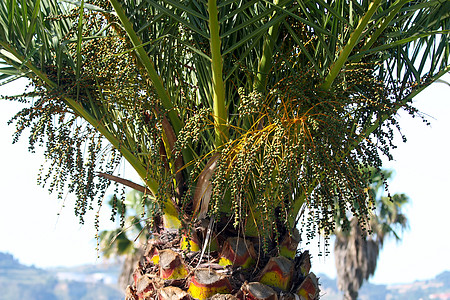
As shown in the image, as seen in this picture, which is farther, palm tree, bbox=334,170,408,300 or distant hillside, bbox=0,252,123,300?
distant hillside, bbox=0,252,123,300

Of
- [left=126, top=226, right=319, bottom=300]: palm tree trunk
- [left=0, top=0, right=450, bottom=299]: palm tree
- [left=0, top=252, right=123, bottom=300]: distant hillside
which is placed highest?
[left=0, top=252, right=123, bottom=300]: distant hillside

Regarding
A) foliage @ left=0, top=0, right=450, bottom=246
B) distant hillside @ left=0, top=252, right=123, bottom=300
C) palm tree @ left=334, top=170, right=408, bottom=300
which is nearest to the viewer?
foliage @ left=0, top=0, right=450, bottom=246

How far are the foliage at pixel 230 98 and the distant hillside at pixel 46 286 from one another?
165447 mm

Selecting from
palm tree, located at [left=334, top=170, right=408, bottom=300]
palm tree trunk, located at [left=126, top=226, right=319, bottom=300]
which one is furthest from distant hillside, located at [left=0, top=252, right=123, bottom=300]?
palm tree trunk, located at [left=126, top=226, right=319, bottom=300]

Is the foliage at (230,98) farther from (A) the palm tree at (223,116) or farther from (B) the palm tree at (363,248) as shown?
(B) the palm tree at (363,248)

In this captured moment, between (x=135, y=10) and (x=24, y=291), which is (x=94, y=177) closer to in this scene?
(x=135, y=10)

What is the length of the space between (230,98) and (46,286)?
17710 cm

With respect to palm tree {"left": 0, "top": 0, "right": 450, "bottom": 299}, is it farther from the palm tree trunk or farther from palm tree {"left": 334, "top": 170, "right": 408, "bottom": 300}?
→ palm tree {"left": 334, "top": 170, "right": 408, "bottom": 300}

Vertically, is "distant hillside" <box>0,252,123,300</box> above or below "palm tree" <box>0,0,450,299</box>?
above

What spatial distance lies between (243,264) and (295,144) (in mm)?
946

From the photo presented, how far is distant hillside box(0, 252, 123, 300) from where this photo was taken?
163500 millimetres

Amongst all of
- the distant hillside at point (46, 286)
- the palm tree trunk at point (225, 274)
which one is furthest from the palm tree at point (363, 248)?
the distant hillside at point (46, 286)

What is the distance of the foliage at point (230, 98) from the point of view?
9.23ft

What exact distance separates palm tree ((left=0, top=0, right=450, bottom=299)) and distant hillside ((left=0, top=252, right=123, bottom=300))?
165442mm
